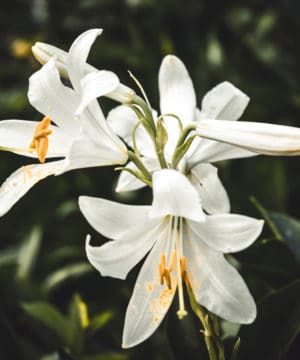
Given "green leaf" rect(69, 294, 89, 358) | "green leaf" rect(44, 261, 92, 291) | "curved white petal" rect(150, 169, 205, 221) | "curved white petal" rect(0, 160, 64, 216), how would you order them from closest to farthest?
"curved white petal" rect(150, 169, 205, 221) < "curved white petal" rect(0, 160, 64, 216) < "green leaf" rect(69, 294, 89, 358) < "green leaf" rect(44, 261, 92, 291)

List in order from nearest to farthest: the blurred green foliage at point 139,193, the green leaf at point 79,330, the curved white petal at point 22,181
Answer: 1. the curved white petal at point 22,181
2. the blurred green foliage at point 139,193
3. the green leaf at point 79,330

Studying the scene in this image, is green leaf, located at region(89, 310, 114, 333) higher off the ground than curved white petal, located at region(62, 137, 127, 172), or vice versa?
curved white petal, located at region(62, 137, 127, 172)

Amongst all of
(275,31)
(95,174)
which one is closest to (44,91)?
(95,174)

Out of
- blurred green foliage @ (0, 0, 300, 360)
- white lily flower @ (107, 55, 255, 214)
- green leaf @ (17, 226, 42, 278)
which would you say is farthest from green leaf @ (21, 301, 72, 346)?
green leaf @ (17, 226, 42, 278)

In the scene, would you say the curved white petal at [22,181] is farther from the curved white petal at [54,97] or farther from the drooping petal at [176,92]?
the drooping petal at [176,92]

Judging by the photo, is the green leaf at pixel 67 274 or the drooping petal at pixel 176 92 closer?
the drooping petal at pixel 176 92

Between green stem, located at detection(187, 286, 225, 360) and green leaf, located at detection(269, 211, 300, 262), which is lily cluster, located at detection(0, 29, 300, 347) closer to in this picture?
green stem, located at detection(187, 286, 225, 360)

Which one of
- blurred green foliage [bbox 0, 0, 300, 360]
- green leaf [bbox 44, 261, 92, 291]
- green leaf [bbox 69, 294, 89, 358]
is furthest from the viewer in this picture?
green leaf [bbox 44, 261, 92, 291]

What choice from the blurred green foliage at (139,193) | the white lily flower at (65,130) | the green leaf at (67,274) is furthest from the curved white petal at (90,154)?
the green leaf at (67,274)
